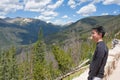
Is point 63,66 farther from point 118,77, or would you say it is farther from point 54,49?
point 118,77

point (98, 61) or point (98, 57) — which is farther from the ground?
point (98, 57)

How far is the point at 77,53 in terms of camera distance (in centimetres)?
14150

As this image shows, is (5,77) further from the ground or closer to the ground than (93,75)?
closer to the ground

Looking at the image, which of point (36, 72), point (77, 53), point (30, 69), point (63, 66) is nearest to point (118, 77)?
point (36, 72)

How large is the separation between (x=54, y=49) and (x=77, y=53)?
39952 millimetres

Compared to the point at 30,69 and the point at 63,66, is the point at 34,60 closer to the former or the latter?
the point at 30,69

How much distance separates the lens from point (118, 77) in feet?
60.0

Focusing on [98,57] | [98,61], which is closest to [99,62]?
[98,61]

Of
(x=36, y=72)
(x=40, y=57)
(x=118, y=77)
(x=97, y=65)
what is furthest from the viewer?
(x=40, y=57)

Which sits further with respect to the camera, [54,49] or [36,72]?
[54,49]

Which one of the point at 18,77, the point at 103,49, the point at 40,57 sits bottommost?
the point at 18,77

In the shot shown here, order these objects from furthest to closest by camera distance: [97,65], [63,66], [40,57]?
1. [40,57]
2. [63,66]
3. [97,65]

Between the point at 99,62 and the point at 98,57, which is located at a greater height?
the point at 98,57

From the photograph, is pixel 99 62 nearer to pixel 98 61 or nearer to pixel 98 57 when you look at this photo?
pixel 98 61
